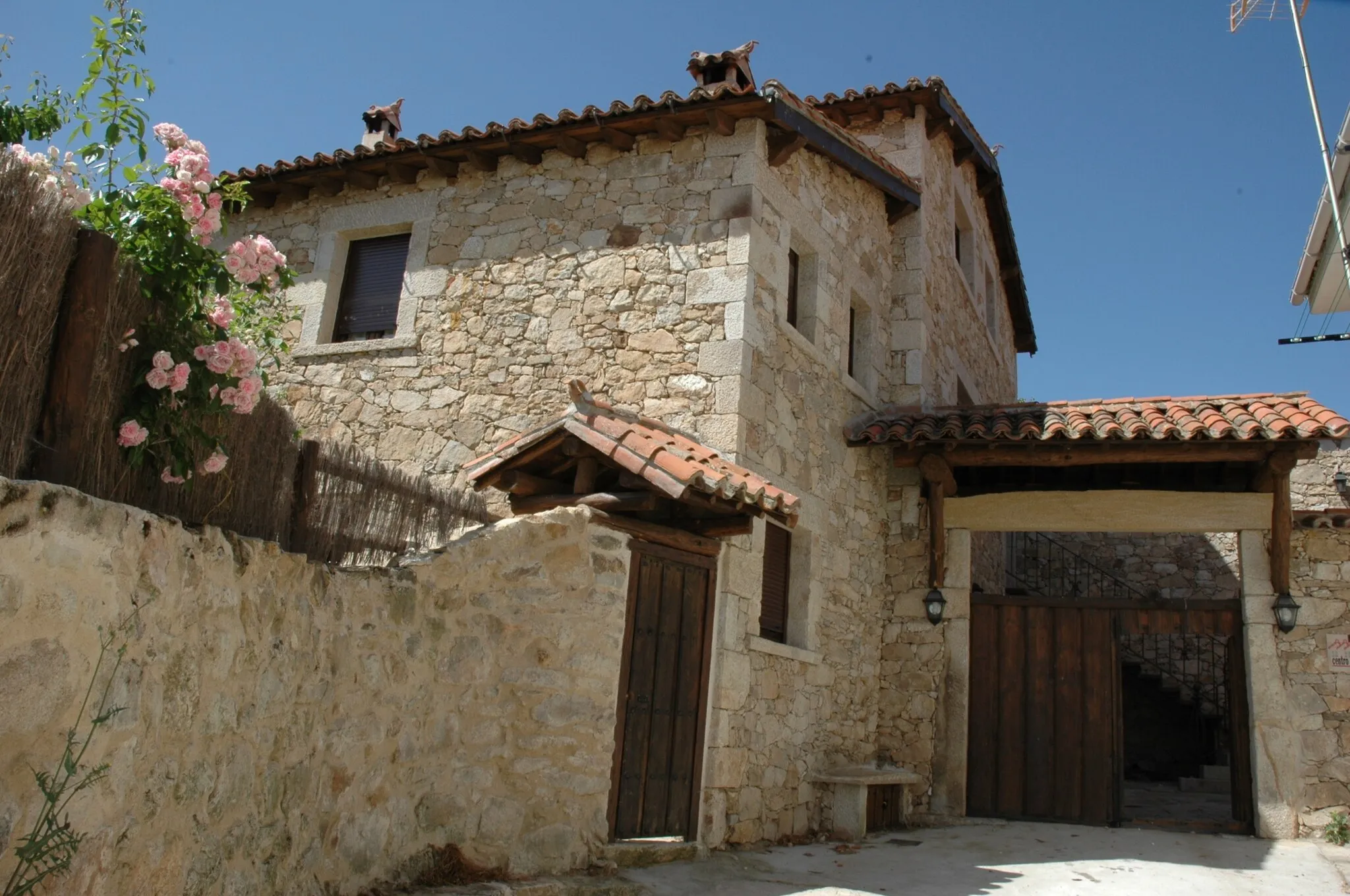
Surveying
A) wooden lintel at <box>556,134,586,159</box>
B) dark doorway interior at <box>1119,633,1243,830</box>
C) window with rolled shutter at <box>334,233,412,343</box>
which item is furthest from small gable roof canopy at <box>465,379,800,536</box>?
dark doorway interior at <box>1119,633,1243,830</box>

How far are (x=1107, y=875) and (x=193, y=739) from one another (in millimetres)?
5603

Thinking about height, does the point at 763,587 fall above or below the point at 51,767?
above

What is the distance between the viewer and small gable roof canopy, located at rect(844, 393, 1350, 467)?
8.02 meters

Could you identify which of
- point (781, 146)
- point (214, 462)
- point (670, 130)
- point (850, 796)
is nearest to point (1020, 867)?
point (850, 796)

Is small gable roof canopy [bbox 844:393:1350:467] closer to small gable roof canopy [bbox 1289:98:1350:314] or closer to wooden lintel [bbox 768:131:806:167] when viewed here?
wooden lintel [bbox 768:131:806:167]

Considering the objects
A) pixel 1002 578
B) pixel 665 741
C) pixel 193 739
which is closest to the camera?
pixel 193 739

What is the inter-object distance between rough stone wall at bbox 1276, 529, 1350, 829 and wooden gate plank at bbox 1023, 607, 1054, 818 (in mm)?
1766

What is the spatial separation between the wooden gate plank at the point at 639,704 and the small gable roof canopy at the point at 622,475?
43 cm

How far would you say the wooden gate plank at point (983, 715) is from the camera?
357 inches

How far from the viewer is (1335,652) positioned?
27.4 ft

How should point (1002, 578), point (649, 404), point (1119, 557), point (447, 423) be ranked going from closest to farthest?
point (649, 404) < point (447, 423) < point (1002, 578) < point (1119, 557)

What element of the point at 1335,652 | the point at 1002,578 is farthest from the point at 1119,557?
the point at 1335,652

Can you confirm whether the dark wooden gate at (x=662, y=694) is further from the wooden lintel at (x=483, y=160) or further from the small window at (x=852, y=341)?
the wooden lintel at (x=483, y=160)

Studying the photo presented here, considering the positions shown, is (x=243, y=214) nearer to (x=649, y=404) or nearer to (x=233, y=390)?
(x=649, y=404)
